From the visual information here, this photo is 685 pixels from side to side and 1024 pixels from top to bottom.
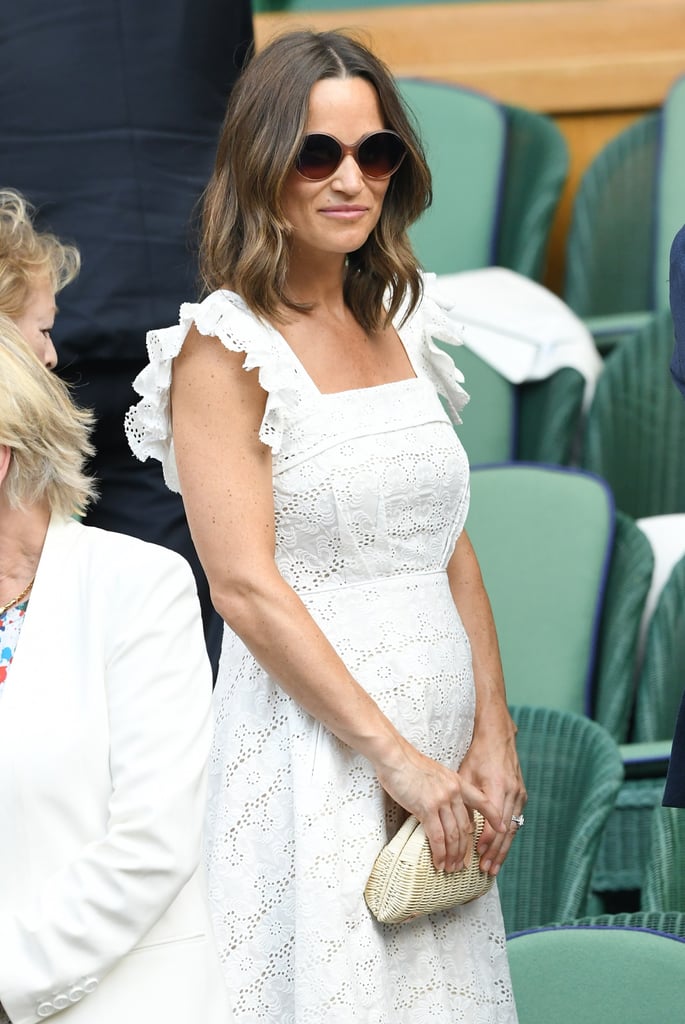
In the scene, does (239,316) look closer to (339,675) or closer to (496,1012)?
(339,675)

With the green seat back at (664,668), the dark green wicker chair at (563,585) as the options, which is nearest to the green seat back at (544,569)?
the dark green wicker chair at (563,585)

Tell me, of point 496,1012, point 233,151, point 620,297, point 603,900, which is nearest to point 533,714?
point 603,900

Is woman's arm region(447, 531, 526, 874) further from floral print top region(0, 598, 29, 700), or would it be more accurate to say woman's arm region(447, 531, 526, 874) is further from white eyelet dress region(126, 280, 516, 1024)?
floral print top region(0, 598, 29, 700)

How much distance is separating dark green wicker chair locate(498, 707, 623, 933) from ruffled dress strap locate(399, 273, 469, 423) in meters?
0.70

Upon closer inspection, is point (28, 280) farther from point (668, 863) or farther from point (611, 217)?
point (611, 217)

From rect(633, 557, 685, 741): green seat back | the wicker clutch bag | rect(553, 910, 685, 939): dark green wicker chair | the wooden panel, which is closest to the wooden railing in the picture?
the wooden panel

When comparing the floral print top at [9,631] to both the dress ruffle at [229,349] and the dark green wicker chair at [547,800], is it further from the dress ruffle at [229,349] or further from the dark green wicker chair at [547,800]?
the dark green wicker chair at [547,800]

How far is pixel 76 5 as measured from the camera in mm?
2629

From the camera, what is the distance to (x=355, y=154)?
2.08 meters

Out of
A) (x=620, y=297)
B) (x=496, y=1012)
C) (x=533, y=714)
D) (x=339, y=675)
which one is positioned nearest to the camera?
(x=339, y=675)

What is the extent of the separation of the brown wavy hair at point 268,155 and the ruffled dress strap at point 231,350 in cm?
4

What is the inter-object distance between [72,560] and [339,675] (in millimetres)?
465

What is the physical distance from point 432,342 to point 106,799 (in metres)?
1.01

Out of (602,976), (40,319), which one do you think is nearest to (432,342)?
(40,319)
